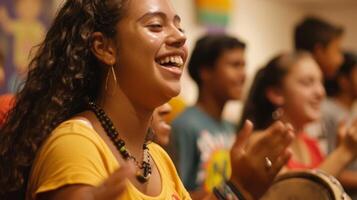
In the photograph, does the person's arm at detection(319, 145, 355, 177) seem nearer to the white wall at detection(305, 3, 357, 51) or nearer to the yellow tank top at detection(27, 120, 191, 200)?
the yellow tank top at detection(27, 120, 191, 200)

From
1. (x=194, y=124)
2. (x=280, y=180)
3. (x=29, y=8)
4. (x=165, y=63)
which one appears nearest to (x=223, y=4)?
(x=29, y=8)

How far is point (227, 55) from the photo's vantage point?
2834 mm

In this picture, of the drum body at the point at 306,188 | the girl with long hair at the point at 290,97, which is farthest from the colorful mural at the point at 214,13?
the drum body at the point at 306,188

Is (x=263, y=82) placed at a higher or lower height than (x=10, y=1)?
lower

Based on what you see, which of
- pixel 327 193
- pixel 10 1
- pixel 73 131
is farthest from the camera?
pixel 10 1

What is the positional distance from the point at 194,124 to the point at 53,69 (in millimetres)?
1355

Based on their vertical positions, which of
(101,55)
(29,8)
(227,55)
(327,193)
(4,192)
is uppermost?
(29,8)

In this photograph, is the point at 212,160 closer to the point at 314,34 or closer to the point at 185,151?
the point at 185,151

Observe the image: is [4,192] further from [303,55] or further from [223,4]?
[223,4]

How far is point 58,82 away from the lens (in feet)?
4.20

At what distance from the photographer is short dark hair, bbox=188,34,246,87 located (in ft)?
9.29

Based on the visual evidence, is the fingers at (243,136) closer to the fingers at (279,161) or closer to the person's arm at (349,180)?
the fingers at (279,161)

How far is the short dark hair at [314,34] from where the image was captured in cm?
368

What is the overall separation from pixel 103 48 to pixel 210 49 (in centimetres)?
157
